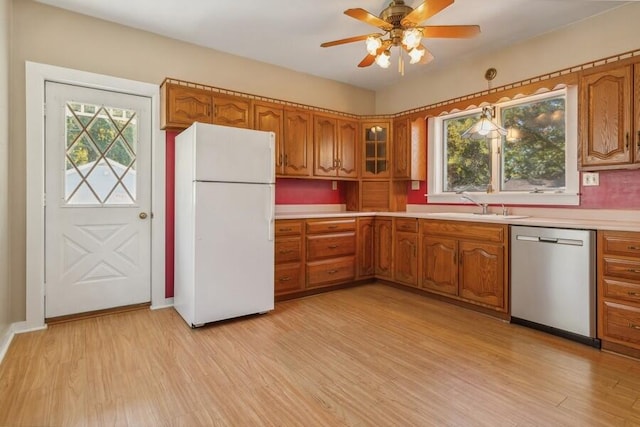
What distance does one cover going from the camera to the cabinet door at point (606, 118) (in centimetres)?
248

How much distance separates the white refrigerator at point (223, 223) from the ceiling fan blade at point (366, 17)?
123cm

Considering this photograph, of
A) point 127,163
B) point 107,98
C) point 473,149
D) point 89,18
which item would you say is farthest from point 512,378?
point 89,18

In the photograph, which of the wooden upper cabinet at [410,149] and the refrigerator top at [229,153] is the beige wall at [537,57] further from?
the refrigerator top at [229,153]

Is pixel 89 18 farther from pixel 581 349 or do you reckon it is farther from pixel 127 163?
pixel 581 349

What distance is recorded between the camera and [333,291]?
3.87 meters

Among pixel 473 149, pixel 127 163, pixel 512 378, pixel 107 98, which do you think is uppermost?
pixel 107 98

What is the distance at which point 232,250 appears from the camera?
2883mm

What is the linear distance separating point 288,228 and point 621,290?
2703 millimetres

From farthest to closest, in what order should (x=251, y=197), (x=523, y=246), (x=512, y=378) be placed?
1. (x=251, y=197)
2. (x=523, y=246)
3. (x=512, y=378)

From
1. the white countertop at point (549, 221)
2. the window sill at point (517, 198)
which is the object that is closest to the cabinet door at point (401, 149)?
the window sill at point (517, 198)

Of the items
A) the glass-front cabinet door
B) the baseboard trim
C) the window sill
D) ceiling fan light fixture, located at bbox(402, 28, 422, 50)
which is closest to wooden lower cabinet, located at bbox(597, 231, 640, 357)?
the window sill

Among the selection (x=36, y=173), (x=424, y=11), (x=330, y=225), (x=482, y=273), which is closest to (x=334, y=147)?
(x=330, y=225)

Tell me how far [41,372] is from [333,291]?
262 cm

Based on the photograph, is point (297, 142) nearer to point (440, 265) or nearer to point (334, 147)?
point (334, 147)
